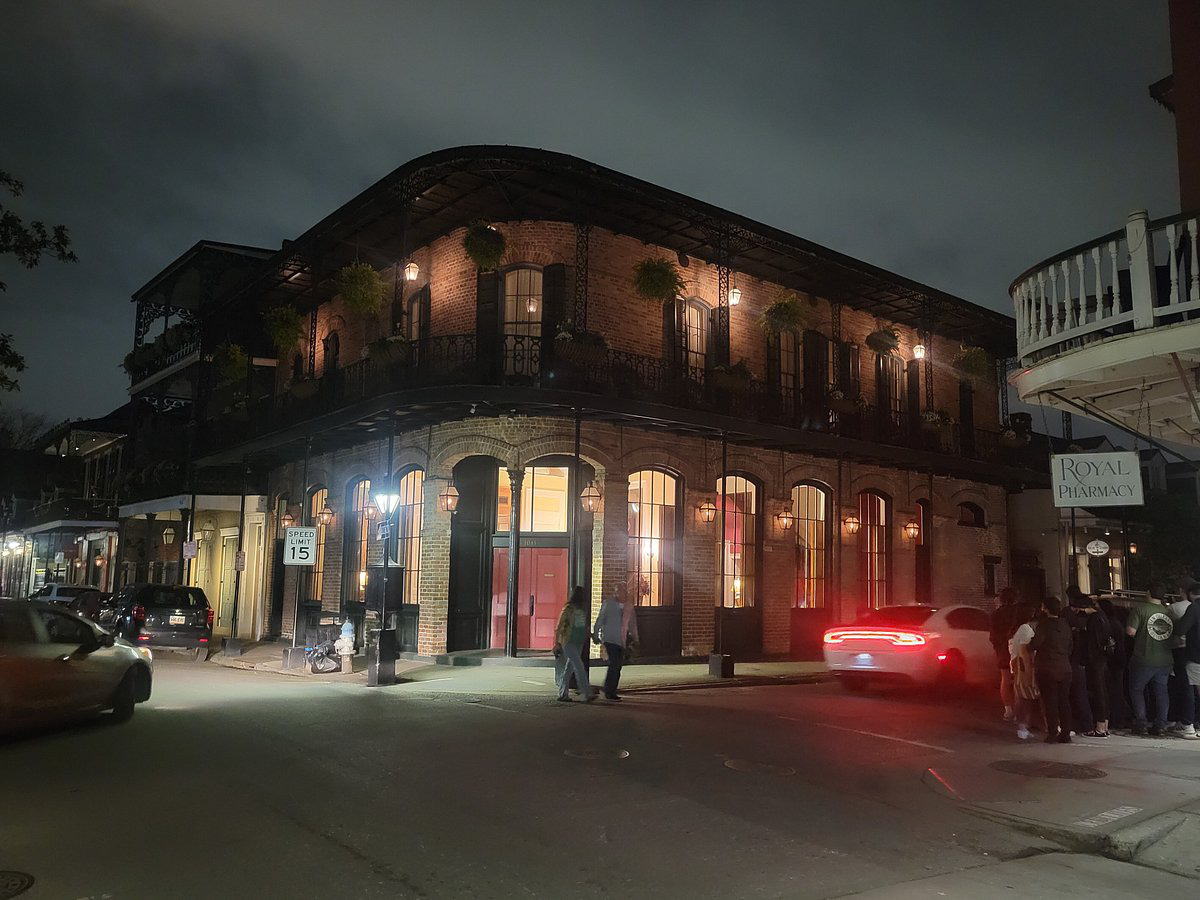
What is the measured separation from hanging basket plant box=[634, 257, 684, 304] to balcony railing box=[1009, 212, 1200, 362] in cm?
812

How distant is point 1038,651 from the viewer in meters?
10.6

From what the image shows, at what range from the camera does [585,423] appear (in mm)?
18438

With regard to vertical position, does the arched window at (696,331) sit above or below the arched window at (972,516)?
above

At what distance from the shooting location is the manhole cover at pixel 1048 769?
28.5 ft

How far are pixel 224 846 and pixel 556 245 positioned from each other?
48.7ft

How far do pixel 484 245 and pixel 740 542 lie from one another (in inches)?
350

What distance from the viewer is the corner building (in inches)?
707

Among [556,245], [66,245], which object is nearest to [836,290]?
[556,245]

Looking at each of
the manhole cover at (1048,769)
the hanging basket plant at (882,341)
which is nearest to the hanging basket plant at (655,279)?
the hanging basket plant at (882,341)

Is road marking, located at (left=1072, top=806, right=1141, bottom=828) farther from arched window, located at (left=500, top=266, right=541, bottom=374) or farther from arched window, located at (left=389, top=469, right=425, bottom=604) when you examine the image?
arched window, located at (left=389, top=469, right=425, bottom=604)

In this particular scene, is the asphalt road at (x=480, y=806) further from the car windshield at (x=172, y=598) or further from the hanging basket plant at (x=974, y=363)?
the hanging basket plant at (x=974, y=363)

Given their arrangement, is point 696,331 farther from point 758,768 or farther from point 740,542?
point 758,768

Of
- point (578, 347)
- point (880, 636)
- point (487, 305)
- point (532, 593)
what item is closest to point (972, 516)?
point (880, 636)

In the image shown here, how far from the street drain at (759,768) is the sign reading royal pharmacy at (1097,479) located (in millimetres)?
4964
